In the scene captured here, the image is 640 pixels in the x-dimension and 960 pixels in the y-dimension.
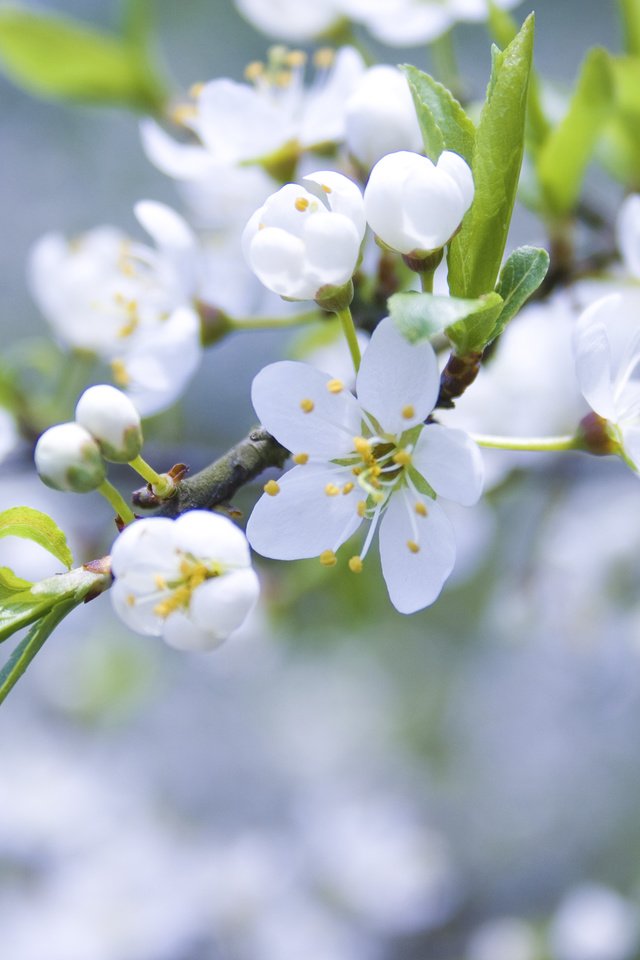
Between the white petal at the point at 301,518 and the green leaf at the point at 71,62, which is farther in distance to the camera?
the green leaf at the point at 71,62

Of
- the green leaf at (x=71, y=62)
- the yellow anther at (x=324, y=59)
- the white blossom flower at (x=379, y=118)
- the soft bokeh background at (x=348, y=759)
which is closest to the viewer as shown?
the white blossom flower at (x=379, y=118)

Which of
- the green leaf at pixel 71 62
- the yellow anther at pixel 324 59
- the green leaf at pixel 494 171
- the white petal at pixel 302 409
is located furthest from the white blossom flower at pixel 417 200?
the green leaf at pixel 71 62

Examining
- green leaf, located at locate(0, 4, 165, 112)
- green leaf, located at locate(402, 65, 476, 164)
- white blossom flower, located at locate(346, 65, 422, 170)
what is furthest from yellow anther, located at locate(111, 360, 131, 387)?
green leaf, located at locate(0, 4, 165, 112)

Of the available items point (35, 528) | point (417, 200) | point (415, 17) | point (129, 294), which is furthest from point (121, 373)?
point (415, 17)

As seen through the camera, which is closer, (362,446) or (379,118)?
(362,446)

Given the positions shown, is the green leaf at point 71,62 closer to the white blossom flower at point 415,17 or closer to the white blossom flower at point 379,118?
the white blossom flower at point 415,17

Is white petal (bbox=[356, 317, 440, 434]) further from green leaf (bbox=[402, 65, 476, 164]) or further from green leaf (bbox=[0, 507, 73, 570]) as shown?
green leaf (bbox=[0, 507, 73, 570])

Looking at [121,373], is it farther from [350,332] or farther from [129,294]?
[350,332]
